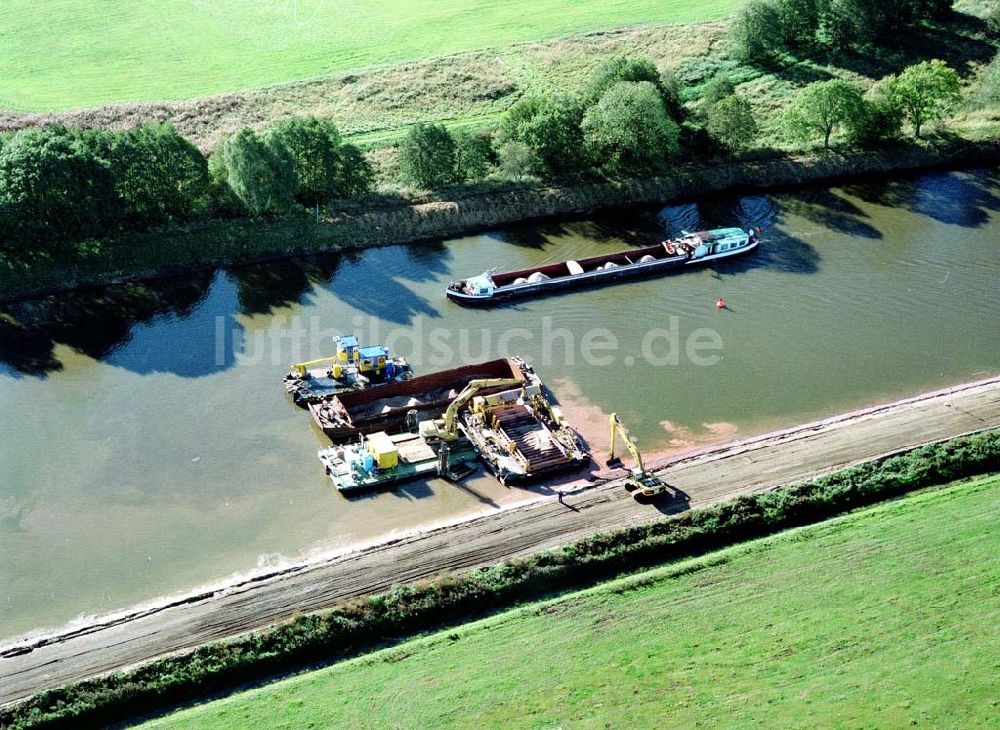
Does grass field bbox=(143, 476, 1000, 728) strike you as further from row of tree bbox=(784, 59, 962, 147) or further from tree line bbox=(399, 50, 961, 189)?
row of tree bbox=(784, 59, 962, 147)

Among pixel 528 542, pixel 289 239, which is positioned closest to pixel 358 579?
pixel 528 542

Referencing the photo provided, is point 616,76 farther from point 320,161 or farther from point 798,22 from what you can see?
point 320,161

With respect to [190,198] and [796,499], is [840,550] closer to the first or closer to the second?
[796,499]

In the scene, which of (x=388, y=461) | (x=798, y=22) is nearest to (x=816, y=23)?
(x=798, y=22)

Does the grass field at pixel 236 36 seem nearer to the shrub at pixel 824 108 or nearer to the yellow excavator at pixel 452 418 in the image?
the shrub at pixel 824 108

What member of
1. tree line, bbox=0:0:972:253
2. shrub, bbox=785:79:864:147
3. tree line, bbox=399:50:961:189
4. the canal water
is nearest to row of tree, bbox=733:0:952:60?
tree line, bbox=0:0:972:253
